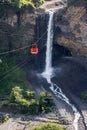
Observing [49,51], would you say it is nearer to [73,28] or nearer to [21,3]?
[73,28]

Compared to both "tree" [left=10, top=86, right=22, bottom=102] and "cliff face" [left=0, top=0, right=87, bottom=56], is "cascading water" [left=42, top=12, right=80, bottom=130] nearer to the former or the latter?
"cliff face" [left=0, top=0, right=87, bottom=56]

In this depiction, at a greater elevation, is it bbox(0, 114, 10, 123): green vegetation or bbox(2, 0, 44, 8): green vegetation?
bbox(2, 0, 44, 8): green vegetation

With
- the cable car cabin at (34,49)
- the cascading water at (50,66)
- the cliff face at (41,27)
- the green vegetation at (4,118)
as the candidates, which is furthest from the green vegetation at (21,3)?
the green vegetation at (4,118)

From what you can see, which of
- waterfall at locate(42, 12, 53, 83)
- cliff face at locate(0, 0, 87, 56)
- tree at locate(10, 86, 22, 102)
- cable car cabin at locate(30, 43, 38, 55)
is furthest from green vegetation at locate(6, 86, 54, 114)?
cliff face at locate(0, 0, 87, 56)

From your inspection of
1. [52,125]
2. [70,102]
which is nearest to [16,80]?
[70,102]

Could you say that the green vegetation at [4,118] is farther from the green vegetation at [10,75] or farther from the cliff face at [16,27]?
the cliff face at [16,27]

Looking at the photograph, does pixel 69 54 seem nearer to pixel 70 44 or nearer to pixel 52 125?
pixel 70 44
